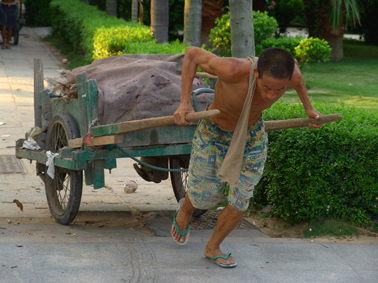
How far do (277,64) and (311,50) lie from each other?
8.32 metres

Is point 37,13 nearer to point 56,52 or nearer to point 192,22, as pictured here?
point 56,52

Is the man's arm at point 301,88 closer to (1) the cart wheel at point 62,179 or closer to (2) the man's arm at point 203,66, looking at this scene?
(2) the man's arm at point 203,66

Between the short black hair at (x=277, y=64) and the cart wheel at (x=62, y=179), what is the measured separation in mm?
1859

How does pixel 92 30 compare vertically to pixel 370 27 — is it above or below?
below

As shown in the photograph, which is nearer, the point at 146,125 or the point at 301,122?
the point at 146,125

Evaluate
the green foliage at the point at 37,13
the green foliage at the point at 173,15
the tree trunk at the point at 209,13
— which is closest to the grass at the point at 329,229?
the tree trunk at the point at 209,13

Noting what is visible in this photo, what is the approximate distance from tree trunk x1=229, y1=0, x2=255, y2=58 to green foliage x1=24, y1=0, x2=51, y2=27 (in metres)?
22.2

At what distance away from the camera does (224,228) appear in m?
3.72

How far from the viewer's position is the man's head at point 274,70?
3.13 metres

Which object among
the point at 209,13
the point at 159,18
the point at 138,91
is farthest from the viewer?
the point at 209,13

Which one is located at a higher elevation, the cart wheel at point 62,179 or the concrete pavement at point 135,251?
the cart wheel at point 62,179

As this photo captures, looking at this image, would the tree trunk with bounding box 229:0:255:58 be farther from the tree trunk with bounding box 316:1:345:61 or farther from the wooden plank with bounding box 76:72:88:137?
the tree trunk with bounding box 316:1:345:61

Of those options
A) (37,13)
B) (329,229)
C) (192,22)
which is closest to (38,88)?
(329,229)

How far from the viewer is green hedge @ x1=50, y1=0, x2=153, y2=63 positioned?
369 inches
